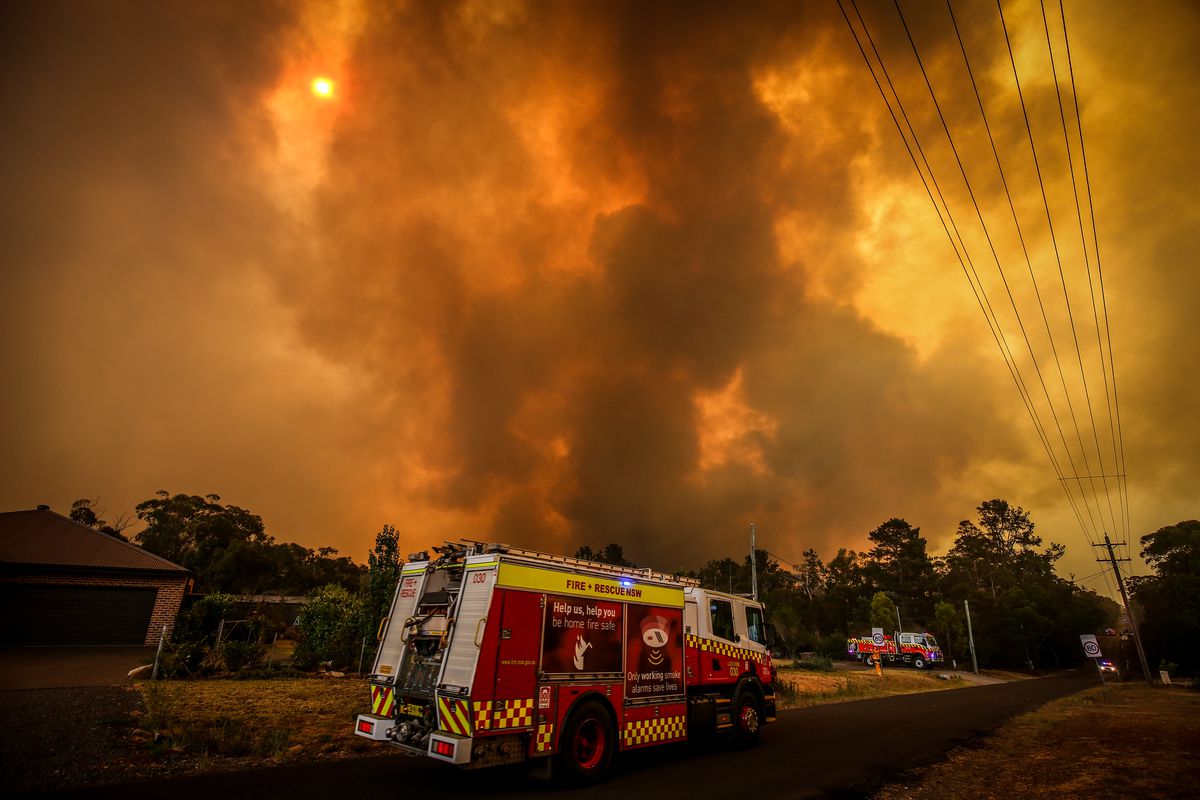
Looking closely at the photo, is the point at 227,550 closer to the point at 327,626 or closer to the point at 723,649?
the point at 327,626

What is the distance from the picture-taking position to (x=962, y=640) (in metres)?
53.5

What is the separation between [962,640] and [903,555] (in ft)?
104

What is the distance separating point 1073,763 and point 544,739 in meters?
10.6

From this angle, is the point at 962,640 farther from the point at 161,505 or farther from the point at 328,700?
the point at 161,505

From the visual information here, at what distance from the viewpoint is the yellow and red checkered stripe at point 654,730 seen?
8727mm

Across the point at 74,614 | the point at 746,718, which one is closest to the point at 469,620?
the point at 746,718

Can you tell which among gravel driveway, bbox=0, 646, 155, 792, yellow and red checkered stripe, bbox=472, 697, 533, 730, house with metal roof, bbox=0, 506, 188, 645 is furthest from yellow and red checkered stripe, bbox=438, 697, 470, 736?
house with metal roof, bbox=0, 506, 188, 645

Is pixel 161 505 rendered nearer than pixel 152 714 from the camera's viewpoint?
No

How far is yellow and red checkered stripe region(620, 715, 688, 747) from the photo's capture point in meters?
8.73

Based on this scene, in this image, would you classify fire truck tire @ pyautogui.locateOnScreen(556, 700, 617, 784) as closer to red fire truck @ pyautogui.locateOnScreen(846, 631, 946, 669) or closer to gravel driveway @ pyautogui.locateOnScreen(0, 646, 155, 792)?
gravel driveway @ pyautogui.locateOnScreen(0, 646, 155, 792)

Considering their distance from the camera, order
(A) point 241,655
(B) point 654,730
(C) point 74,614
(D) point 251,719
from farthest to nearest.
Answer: (C) point 74,614, (A) point 241,655, (D) point 251,719, (B) point 654,730

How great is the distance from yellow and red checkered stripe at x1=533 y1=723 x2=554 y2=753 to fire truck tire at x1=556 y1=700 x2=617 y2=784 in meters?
0.22

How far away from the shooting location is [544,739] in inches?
294

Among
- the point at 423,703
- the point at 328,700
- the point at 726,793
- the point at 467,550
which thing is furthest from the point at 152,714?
the point at 726,793
